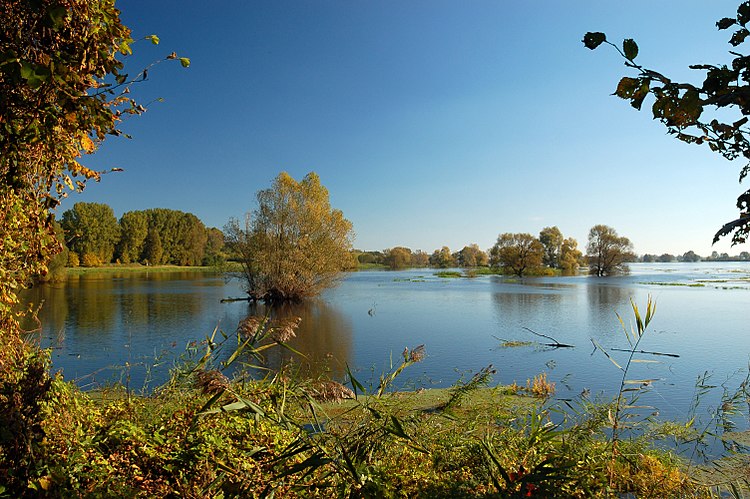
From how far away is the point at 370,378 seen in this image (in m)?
8.74

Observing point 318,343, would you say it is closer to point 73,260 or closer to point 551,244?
point 73,260

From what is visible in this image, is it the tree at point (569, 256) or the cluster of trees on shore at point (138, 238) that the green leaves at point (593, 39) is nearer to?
the cluster of trees on shore at point (138, 238)

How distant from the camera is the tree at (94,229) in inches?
2207

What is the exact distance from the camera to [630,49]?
52.0 inches

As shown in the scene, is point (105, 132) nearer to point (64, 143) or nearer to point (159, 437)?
point (64, 143)

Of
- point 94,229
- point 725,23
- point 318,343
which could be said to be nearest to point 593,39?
point 725,23

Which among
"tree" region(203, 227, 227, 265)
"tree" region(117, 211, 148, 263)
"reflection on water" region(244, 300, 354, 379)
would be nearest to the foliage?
"reflection on water" region(244, 300, 354, 379)

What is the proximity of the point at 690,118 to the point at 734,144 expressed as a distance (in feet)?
1.39

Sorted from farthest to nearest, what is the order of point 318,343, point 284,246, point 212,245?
point 212,245, point 284,246, point 318,343

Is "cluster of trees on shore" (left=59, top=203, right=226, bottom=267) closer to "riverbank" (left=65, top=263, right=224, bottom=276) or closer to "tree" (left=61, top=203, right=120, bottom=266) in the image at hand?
"tree" (left=61, top=203, right=120, bottom=266)

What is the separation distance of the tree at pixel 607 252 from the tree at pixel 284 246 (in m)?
46.9

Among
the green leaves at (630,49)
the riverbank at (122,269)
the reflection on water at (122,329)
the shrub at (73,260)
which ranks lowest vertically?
the reflection on water at (122,329)

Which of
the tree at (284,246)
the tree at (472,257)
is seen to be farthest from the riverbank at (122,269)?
the tree at (472,257)

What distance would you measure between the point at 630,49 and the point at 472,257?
99381mm
